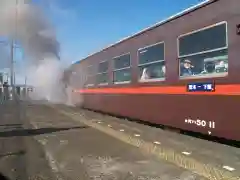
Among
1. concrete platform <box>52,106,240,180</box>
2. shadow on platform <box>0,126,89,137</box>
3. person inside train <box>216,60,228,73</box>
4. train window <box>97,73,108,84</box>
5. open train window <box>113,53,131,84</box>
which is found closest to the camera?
concrete platform <box>52,106,240,180</box>

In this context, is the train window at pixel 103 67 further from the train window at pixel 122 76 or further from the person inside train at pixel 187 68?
the person inside train at pixel 187 68

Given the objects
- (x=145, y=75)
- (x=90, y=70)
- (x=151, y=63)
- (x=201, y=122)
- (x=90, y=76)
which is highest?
(x=90, y=70)

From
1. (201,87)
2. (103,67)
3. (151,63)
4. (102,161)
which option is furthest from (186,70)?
(103,67)

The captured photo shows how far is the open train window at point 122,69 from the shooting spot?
40.0 ft

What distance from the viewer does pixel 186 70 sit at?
850 centimetres

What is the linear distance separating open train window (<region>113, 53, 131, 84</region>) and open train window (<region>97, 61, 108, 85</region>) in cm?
107

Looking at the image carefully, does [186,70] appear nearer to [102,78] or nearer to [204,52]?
[204,52]

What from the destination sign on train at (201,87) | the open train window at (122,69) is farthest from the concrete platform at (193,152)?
the open train window at (122,69)

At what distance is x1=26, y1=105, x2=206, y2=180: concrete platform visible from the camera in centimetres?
530

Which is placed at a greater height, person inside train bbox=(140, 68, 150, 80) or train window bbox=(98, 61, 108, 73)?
train window bbox=(98, 61, 108, 73)

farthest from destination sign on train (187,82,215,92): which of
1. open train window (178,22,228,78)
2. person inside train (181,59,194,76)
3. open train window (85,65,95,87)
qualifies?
open train window (85,65,95,87)

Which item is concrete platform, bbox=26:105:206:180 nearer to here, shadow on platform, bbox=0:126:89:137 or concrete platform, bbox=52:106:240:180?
concrete platform, bbox=52:106:240:180

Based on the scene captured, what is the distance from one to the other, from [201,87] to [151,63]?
276 centimetres

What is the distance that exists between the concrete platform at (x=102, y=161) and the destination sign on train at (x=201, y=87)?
1933 mm
